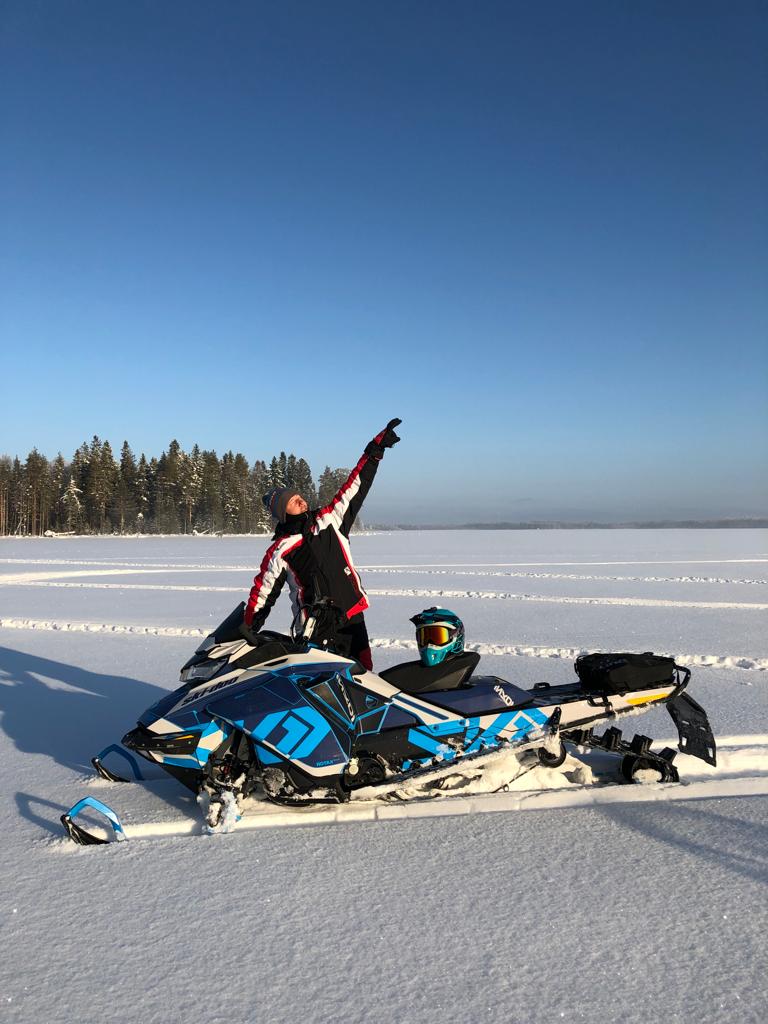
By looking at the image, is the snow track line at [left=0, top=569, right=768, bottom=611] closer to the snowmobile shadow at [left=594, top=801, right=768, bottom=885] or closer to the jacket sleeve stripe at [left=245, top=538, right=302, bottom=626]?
the snowmobile shadow at [left=594, top=801, right=768, bottom=885]

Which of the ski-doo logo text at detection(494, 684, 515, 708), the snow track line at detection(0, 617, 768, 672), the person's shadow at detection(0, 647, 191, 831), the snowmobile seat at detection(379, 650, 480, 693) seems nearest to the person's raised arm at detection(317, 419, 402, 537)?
the snowmobile seat at detection(379, 650, 480, 693)

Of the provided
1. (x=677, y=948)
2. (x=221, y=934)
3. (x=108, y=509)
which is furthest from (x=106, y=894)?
(x=108, y=509)

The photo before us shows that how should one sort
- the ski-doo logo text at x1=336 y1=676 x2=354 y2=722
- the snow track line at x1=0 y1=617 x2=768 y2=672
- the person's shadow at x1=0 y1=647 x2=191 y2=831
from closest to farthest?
the ski-doo logo text at x1=336 y1=676 x2=354 y2=722, the person's shadow at x1=0 y1=647 x2=191 y2=831, the snow track line at x1=0 y1=617 x2=768 y2=672

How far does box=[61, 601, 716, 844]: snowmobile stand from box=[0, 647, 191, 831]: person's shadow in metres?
0.65

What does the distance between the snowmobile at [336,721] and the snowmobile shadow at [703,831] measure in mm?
366

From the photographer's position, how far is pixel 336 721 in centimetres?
332

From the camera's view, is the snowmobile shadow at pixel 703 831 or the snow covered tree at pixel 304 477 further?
the snow covered tree at pixel 304 477

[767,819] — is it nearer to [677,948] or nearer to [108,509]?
[677,948]

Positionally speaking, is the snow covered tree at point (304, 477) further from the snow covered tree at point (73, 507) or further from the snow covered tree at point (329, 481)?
the snow covered tree at point (73, 507)

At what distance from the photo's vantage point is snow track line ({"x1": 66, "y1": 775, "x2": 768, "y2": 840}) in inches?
130

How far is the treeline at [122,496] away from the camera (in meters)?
58.9

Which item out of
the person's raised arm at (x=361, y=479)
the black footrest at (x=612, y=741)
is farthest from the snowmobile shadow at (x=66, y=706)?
the black footrest at (x=612, y=741)

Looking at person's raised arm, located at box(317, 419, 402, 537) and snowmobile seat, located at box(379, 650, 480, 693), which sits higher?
person's raised arm, located at box(317, 419, 402, 537)

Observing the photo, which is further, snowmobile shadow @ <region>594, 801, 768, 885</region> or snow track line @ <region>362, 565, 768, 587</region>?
snow track line @ <region>362, 565, 768, 587</region>
